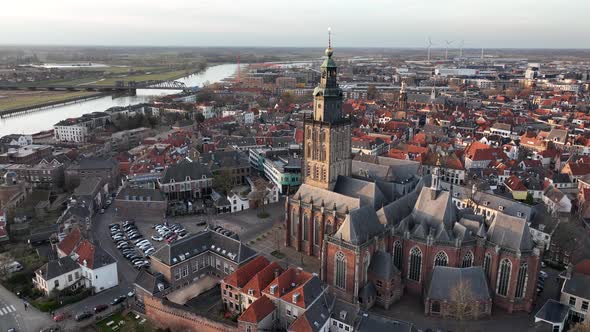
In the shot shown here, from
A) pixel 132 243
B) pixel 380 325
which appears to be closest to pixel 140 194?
pixel 132 243

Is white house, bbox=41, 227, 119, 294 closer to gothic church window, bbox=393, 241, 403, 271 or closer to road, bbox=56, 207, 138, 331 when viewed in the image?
road, bbox=56, 207, 138, 331

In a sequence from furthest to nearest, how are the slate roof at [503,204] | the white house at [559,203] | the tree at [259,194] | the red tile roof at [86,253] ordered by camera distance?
the tree at [259,194] < the white house at [559,203] < the slate roof at [503,204] < the red tile roof at [86,253]

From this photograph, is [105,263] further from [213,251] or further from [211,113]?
[211,113]

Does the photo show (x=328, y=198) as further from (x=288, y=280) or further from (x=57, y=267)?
(x=57, y=267)

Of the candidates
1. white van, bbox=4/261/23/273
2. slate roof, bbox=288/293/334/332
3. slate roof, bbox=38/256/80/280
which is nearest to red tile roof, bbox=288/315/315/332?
slate roof, bbox=288/293/334/332

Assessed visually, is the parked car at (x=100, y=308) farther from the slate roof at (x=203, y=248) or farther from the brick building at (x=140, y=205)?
the brick building at (x=140, y=205)

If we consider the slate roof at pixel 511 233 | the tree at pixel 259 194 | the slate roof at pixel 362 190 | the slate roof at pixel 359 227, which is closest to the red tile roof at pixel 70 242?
the tree at pixel 259 194
